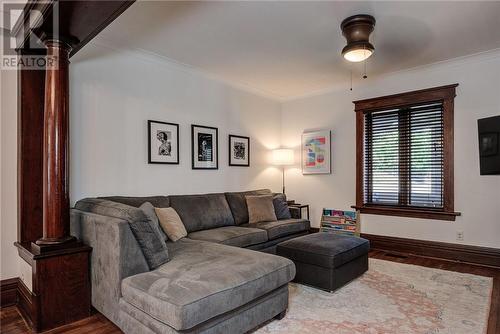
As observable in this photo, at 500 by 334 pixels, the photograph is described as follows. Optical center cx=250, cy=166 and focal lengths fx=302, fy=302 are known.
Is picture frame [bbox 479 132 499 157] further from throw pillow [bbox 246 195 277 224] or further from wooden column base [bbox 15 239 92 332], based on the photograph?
wooden column base [bbox 15 239 92 332]

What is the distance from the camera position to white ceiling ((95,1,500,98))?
2.62 m

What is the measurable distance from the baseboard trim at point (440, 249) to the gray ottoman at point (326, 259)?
133cm

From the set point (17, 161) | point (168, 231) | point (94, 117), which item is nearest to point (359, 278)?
point (168, 231)

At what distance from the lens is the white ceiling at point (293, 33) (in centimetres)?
262

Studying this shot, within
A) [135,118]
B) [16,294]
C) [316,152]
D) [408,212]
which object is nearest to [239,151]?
[316,152]

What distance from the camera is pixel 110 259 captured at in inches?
83.5

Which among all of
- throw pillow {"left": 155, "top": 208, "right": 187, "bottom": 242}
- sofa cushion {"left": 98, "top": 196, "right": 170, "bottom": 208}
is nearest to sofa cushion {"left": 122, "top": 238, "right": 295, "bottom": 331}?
throw pillow {"left": 155, "top": 208, "right": 187, "bottom": 242}

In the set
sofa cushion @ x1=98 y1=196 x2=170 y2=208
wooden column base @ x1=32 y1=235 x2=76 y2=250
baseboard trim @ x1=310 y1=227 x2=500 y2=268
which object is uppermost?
sofa cushion @ x1=98 y1=196 x2=170 y2=208

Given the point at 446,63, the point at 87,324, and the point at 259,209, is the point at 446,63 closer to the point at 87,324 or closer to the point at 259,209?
the point at 259,209

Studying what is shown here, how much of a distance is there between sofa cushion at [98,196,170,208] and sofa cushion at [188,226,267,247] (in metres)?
0.47

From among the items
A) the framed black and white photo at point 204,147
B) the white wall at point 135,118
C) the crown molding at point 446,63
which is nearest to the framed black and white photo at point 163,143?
the white wall at point 135,118

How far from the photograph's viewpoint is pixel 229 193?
14.1 feet

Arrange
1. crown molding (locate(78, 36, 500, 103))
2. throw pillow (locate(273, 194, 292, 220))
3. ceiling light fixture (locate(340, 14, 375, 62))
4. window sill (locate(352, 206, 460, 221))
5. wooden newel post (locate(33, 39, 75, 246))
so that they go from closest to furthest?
wooden newel post (locate(33, 39, 75, 246)) < ceiling light fixture (locate(340, 14, 375, 62)) < crown molding (locate(78, 36, 500, 103)) < window sill (locate(352, 206, 460, 221)) < throw pillow (locate(273, 194, 292, 220))

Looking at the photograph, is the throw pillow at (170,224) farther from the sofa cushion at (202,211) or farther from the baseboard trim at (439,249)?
the baseboard trim at (439,249)
